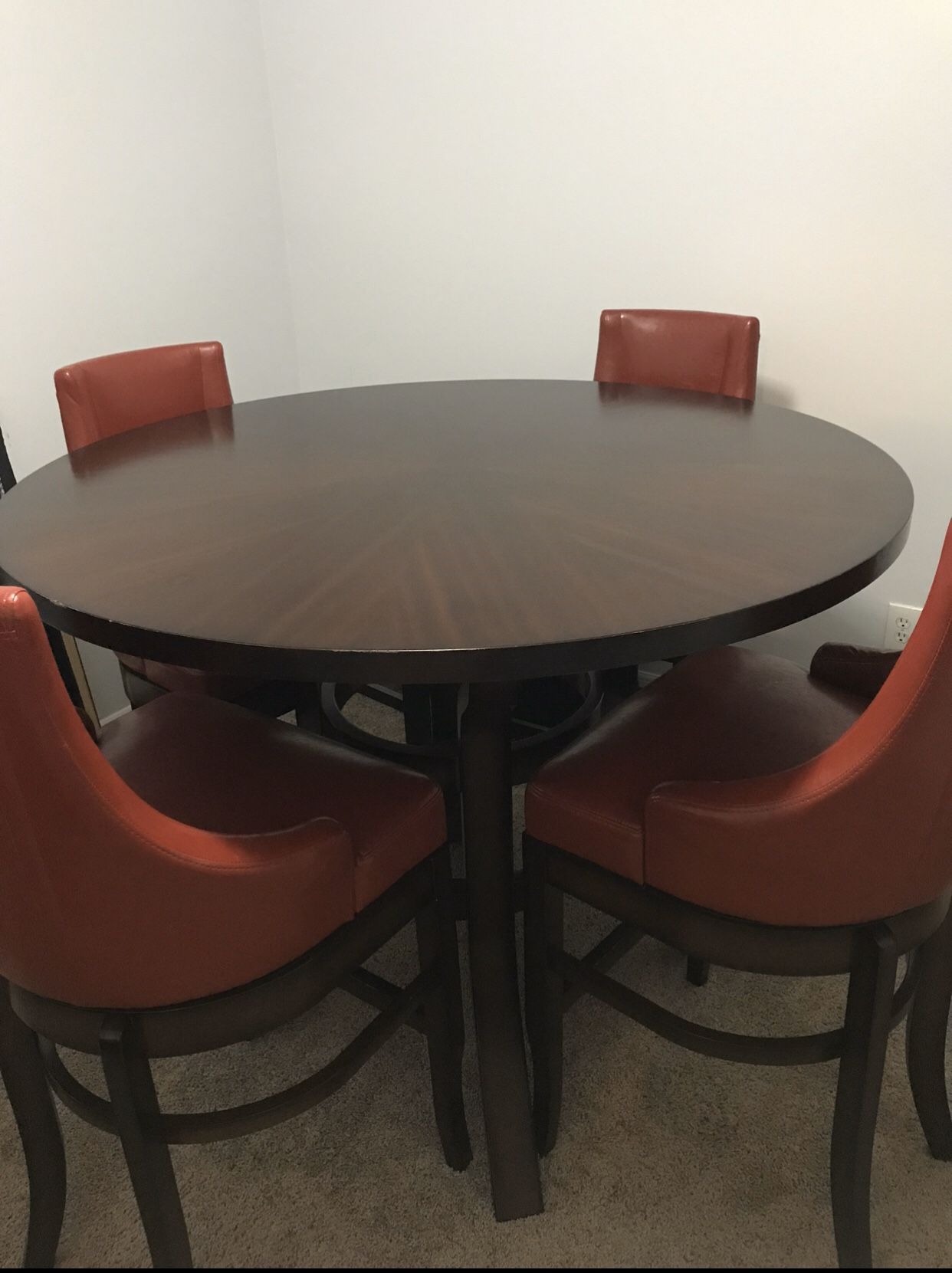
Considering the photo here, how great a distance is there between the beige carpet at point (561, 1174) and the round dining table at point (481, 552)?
0.10 meters

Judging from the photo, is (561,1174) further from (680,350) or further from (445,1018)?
(680,350)

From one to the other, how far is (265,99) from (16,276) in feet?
3.54

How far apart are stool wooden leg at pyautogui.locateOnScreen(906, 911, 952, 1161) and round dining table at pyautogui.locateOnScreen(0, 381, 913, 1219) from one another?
0.54 meters

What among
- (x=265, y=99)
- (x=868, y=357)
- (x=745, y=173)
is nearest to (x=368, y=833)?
(x=868, y=357)

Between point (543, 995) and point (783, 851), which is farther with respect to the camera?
point (543, 995)

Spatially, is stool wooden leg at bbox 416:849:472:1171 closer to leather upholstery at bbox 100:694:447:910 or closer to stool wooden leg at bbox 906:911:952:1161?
leather upholstery at bbox 100:694:447:910

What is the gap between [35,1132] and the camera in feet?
4.17

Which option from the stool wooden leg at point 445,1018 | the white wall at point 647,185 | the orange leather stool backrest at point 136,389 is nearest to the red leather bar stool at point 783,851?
the stool wooden leg at point 445,1018

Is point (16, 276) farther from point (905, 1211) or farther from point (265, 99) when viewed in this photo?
point (905, 1211)

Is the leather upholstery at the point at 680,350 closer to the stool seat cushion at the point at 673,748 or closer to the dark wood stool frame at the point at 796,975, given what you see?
the stool seat cushion at the point at 673,748

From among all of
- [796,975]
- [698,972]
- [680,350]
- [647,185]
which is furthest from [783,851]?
[647,185]

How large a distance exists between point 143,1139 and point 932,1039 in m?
1.05

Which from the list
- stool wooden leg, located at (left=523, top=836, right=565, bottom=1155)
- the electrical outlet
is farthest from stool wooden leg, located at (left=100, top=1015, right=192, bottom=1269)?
the electrical outlet

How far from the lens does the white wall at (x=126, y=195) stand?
2.32 metres
